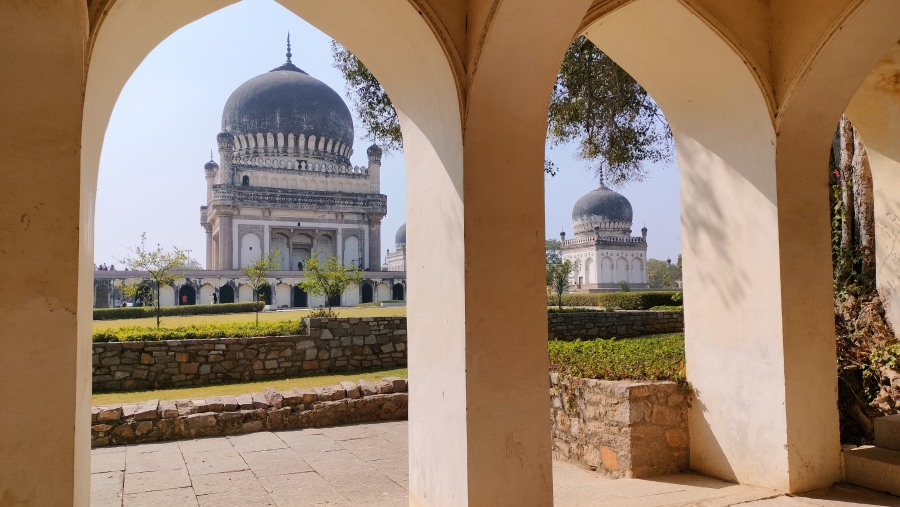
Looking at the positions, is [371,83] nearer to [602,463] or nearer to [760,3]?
[760,3]

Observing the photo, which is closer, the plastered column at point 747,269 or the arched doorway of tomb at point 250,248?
the plastered column at point 747,269

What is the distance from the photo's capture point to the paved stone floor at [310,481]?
3.91m

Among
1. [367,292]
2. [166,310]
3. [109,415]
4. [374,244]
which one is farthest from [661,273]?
[109,415]

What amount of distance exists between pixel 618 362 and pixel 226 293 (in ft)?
114

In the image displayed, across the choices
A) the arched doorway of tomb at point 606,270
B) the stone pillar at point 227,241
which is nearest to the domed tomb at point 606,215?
the arched doorway of tomb at point 606,270

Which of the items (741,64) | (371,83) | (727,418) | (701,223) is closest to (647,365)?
(727,418)

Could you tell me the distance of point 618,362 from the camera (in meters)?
5.28

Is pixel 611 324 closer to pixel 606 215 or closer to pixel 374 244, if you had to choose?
pixel 374 244

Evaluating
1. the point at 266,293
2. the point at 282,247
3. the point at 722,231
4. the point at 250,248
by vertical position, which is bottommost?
the point at 266,293

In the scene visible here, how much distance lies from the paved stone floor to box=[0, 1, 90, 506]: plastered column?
2217mm

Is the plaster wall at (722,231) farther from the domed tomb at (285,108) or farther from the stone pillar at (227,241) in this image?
the domed tomb at (285,108)

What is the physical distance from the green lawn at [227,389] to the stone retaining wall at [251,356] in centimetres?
32

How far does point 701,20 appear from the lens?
13.0 feet

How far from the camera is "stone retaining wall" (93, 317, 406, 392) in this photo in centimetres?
1021
